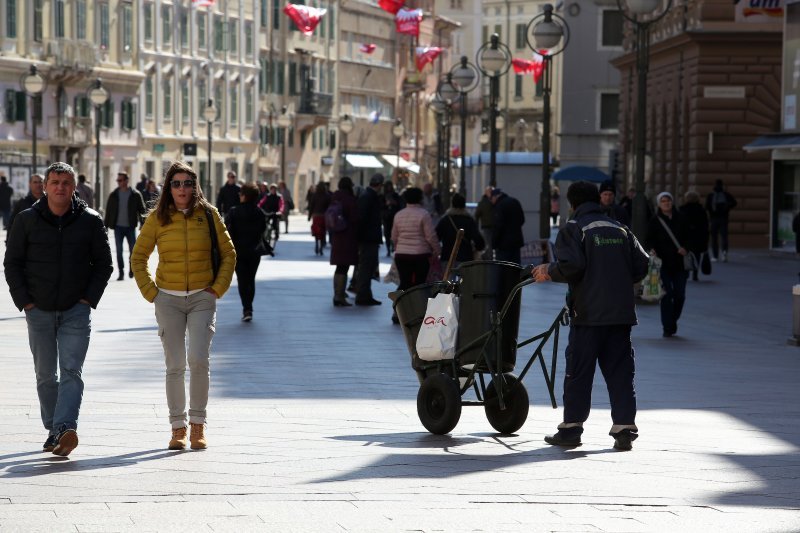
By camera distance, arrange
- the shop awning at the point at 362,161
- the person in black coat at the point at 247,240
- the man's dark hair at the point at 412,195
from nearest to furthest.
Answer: the man's dark hair at the point at 412,195
the person in black coat at the point at 247,240
the shop awning at the point at 362,161

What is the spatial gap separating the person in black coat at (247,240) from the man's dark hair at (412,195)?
67.9 inches

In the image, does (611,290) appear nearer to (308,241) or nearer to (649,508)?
(649,508)

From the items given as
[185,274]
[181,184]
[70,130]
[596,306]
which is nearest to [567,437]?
[596,306]

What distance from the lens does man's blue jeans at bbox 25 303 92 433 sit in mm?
11141

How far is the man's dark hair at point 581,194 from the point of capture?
477 inches

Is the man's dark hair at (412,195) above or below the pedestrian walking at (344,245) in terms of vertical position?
above

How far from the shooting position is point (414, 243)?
21.9 m

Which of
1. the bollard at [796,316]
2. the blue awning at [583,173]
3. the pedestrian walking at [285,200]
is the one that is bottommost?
the pedestrian walking at [285,200]

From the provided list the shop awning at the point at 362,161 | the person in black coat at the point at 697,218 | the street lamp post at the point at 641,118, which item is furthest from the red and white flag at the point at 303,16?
the street lamp post at the point at 641,118

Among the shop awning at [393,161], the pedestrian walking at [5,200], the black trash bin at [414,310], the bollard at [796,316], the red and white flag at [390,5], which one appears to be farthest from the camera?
the shop awning at [393,161]

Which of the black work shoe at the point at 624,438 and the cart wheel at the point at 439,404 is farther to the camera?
the cart wheel at the point at 439,404

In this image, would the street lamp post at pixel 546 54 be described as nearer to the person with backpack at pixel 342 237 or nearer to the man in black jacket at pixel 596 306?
the person with backpack at pixel 342 237

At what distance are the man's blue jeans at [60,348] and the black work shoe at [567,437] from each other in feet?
9.39

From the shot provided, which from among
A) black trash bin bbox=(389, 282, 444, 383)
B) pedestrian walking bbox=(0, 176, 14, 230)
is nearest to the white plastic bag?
black trash bin bbox=(389, 282, 444, 383)
